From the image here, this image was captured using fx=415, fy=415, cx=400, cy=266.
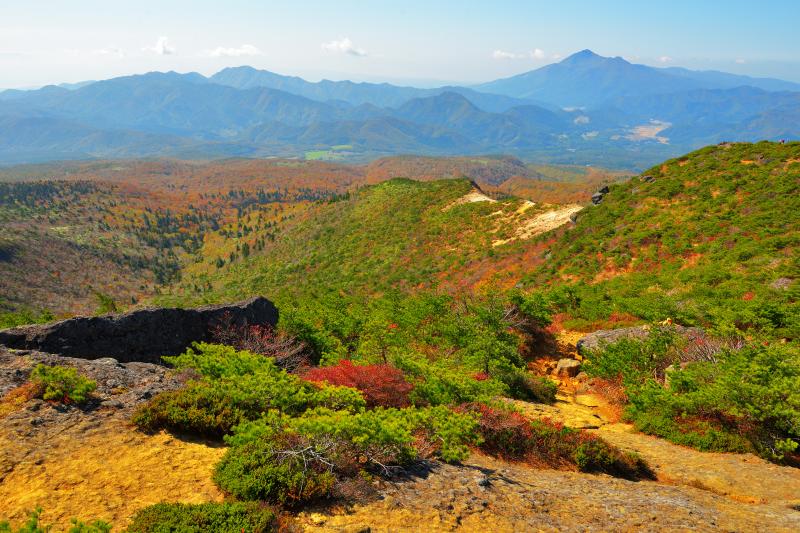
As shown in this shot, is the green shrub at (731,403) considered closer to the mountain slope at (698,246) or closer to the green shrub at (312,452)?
the mountain slope at (698,246)

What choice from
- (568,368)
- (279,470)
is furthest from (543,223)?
(279,470)

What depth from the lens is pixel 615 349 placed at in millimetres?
16906

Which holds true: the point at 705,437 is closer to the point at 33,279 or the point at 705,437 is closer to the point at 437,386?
the point at 437,386

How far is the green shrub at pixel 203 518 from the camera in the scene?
20.2ft

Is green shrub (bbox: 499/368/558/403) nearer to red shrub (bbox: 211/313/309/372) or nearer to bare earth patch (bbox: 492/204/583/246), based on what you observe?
red shrub (bbox: 211/313/309/372)

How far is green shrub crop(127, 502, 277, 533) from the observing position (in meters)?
6.15

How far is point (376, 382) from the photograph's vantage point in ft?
40.3

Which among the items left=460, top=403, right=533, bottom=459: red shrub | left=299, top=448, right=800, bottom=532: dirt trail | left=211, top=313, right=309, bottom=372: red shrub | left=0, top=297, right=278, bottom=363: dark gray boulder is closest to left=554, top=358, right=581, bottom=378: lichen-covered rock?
left=460, top=403, right=533, bottom=459: red shrub

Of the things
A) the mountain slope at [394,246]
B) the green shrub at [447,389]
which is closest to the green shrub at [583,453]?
the green shrub at [447,389]

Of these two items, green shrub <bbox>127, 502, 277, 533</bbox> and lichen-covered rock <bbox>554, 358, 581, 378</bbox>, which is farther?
lichen-covered rock <bbox>554, 358, 581, 378</bbox>

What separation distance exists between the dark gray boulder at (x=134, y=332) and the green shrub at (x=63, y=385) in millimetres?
5151

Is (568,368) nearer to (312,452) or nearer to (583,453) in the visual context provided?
(583,453)

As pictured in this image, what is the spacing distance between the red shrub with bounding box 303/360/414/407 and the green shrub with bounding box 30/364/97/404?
19.0ft

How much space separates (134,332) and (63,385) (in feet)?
24.7
